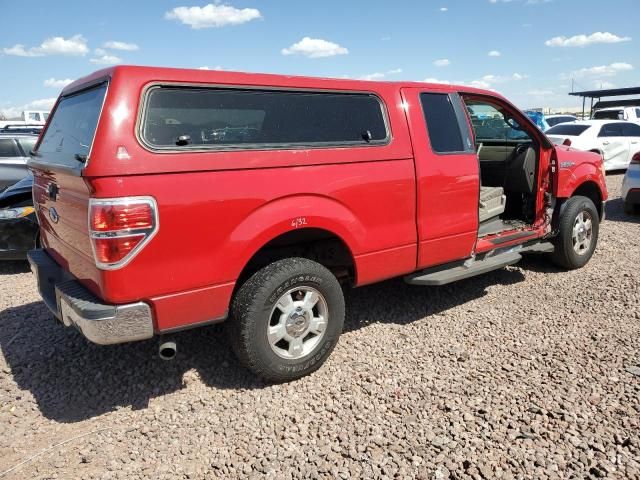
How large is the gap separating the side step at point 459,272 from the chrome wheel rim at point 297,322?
968mm

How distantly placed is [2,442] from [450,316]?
3.38m

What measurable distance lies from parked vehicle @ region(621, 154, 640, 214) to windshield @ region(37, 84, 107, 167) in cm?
813

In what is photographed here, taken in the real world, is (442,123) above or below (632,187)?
above

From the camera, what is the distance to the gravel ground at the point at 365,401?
251 cm

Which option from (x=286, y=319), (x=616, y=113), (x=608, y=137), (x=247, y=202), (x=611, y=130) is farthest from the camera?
(x=616, y=113)

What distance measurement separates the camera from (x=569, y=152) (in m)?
5.29

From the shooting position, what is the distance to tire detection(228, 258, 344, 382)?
2988mm

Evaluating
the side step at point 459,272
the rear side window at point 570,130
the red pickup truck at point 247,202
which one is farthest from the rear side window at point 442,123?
the rear side window at point 570,130

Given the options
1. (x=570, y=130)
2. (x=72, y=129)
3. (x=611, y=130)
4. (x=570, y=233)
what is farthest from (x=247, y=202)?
(x=611, y=130)

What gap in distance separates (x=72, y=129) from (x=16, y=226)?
3153 mm

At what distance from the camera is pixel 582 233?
→ 536cm

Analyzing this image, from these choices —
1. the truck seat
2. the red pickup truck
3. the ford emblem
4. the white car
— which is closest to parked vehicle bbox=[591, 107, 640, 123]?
the white car

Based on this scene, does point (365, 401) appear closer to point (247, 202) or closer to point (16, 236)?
point (247, 202)

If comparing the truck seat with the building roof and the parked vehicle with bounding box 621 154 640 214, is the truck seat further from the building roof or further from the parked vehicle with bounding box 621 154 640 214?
the building roof
